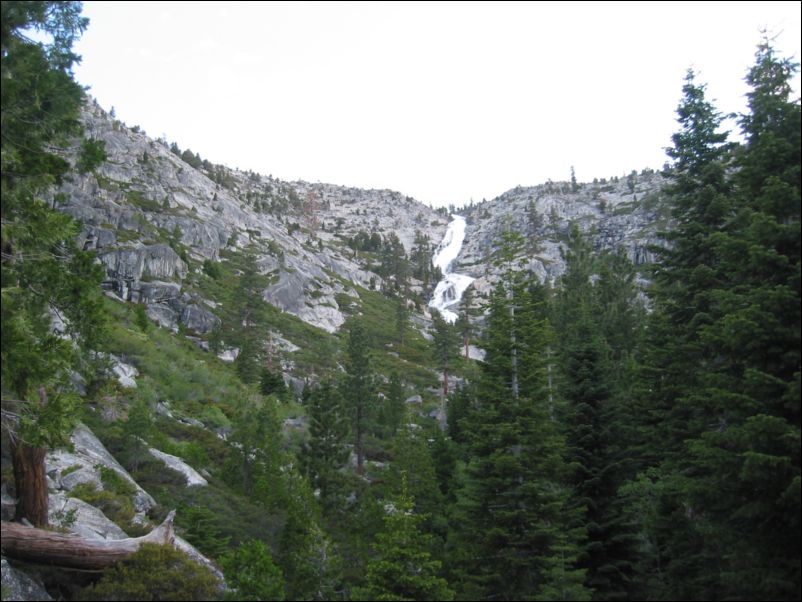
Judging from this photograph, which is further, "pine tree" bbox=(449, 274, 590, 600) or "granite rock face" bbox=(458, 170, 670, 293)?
"granite rock face" bbox=(458, 170, 670, 293)

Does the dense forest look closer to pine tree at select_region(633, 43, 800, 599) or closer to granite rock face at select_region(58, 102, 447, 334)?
pine tree at select_region(633, 43, 800, 599)

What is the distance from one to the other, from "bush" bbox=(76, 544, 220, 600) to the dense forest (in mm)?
44

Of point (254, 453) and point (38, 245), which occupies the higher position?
point (38, 245)

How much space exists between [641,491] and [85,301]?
17.1 metres

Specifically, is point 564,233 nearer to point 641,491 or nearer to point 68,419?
point 641,491

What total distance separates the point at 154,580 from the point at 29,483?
3.60 metres

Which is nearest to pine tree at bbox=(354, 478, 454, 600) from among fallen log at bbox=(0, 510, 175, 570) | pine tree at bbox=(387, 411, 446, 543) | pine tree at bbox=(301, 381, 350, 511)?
fallen log at bbox=(0, 510, 175, 570)

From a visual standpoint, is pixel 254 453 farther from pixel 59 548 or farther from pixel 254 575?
pixel 254 575

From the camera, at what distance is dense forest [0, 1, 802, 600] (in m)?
10.5

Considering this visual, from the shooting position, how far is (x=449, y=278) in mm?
142375

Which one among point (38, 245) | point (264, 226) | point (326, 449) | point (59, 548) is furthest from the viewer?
point (264, 226)

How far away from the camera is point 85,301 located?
11359mm

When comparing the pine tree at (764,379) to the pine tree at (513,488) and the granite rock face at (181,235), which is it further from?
the granite rock face at (181,235)

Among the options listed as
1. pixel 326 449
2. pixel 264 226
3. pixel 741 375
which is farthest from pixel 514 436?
pixel 264 226
